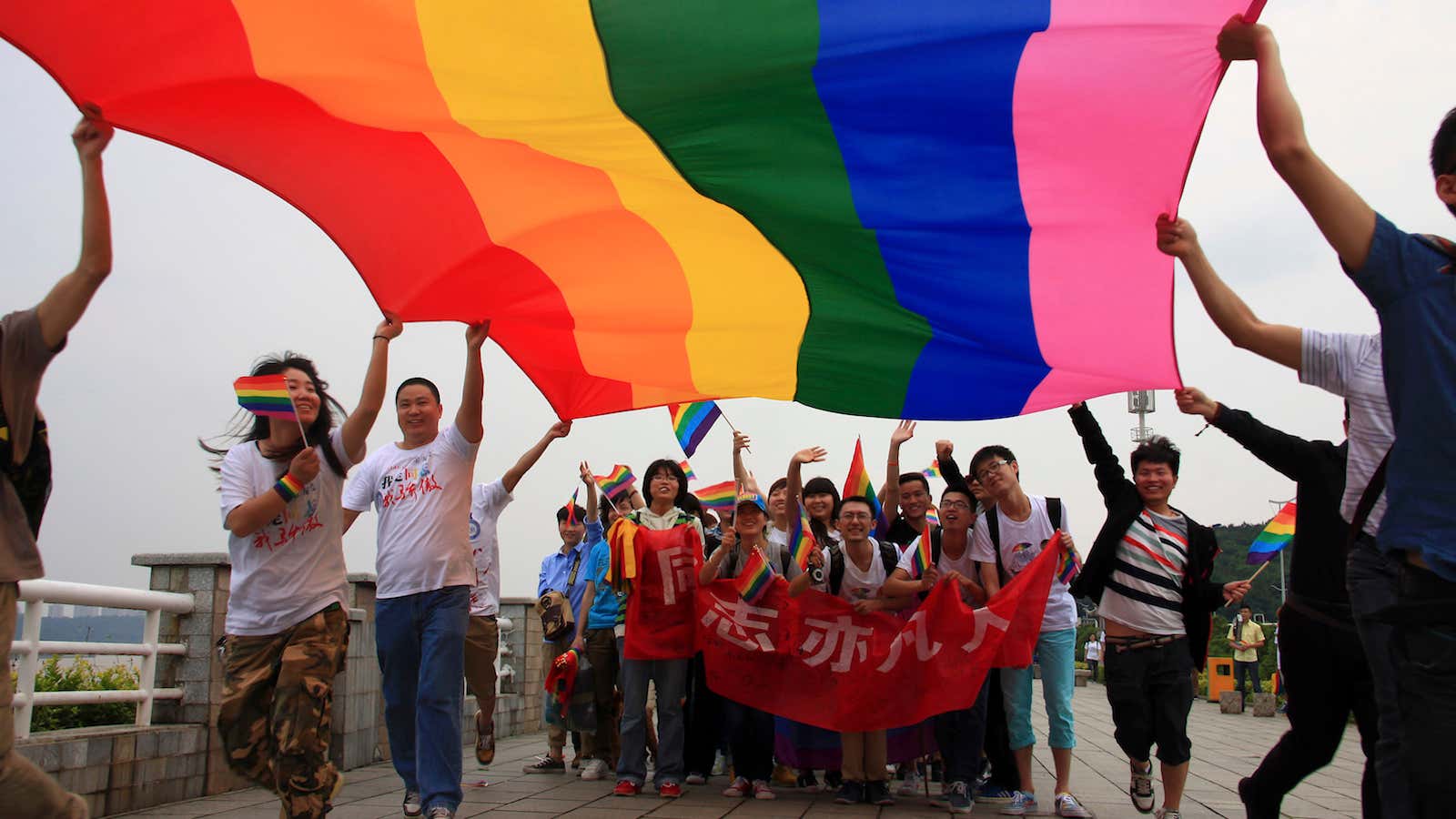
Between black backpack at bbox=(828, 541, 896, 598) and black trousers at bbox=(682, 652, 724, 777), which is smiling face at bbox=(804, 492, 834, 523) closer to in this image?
black backpack at bbox=(828, 541, 896, 598)

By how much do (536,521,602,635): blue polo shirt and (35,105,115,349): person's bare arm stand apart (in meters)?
5.06

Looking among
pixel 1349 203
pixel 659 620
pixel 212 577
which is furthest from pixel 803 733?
pixel 1349 203

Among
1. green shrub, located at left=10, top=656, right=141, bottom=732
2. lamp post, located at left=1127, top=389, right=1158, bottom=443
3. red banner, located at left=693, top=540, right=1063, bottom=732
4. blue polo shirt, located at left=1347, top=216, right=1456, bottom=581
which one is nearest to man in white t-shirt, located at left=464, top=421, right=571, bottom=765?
red banner, located at left=693, top=540, right=1063, bottom=732

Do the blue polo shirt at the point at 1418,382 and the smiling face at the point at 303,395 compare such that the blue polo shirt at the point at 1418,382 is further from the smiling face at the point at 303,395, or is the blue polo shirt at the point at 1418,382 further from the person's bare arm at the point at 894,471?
the person's bare arm at the point at 894,471

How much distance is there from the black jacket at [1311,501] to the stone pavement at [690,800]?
8.05 ft

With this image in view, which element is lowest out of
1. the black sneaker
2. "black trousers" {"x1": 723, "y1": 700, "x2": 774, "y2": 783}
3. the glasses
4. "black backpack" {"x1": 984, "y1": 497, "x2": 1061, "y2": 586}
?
the black sneaker

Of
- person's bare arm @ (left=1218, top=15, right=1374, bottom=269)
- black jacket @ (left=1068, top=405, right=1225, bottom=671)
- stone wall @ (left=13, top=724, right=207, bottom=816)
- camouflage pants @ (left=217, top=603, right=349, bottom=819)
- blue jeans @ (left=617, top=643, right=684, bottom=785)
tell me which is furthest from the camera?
blue jeans @ (left=617, top=643, right=684, bottom=785)

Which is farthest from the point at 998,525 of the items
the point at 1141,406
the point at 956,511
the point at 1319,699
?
the point at 1141,406

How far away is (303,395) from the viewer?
4.49 metres

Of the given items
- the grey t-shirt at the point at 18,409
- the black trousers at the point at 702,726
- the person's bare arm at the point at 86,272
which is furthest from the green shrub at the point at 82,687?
the person's bare arm at the point at 86,272

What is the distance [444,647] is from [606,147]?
2.40 metres

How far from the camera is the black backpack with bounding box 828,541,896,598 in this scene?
22.9ft

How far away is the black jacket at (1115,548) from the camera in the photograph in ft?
18.8

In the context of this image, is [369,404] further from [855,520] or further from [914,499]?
[914,499]
